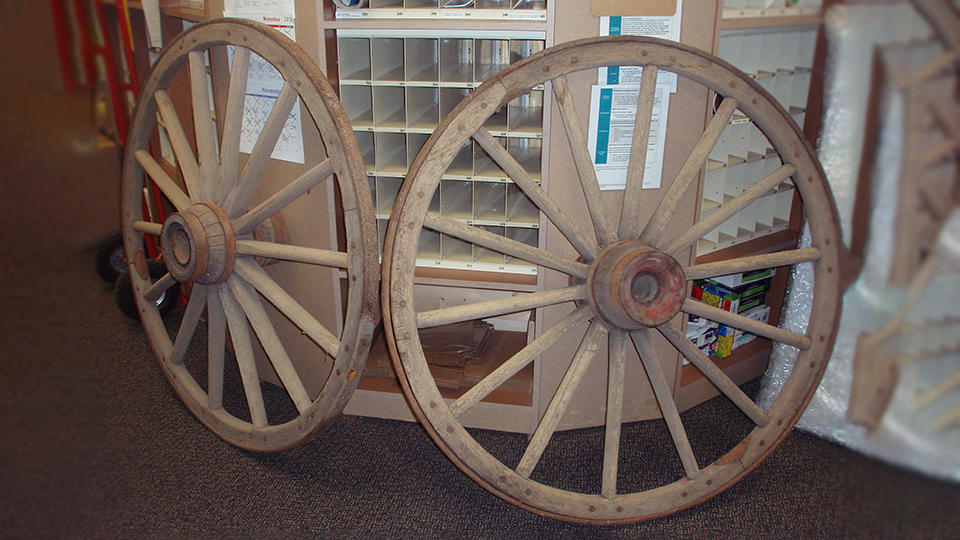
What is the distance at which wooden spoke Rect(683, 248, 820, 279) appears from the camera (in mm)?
1746

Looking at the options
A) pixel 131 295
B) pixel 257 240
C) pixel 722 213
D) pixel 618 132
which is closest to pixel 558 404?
pixel 722 213

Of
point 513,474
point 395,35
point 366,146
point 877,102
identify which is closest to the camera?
point 877,102

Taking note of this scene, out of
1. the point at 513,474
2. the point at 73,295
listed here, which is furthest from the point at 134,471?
the point at 73,295

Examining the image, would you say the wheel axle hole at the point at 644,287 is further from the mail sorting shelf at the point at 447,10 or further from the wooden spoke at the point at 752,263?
the mail sorting shelf at the point at 447,10

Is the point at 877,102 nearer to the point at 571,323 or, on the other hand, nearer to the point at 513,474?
the point at 571,323

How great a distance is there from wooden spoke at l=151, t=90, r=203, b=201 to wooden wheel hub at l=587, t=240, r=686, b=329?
1167mm

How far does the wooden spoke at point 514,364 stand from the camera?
5.44ft

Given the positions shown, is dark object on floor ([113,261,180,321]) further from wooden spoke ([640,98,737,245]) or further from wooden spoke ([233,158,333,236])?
wooden spoke ([640,98,737,245])

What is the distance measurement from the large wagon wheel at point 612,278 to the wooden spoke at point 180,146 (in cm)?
73

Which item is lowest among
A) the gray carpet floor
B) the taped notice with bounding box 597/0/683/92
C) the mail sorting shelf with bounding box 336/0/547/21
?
the gray carpet floor

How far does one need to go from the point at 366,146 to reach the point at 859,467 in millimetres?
1626

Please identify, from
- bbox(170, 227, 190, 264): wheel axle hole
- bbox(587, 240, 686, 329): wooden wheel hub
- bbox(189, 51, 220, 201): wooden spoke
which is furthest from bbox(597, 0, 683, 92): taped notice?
bbox(170, 227, 190, 264): wheel axle hole

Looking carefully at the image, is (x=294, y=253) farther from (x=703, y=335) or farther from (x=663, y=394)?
(x=703, y=335)

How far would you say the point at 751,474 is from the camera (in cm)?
198
